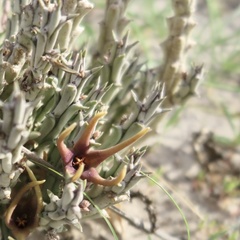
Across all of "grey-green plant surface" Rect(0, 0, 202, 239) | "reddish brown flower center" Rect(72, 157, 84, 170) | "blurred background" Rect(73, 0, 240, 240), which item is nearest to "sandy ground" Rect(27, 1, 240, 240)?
"blurred background" Rect(73, 0, 240, 240)

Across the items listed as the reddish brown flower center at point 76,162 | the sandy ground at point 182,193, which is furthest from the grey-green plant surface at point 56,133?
the sandy ground at point 182,193

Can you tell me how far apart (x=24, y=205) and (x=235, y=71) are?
77.2 inches

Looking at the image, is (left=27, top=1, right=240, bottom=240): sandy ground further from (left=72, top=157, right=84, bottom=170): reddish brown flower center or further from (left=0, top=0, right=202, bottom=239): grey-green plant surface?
(left=72, top=157, right=84, bottom=170): reddish brown flower center

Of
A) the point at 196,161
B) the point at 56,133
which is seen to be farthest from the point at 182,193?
the point at 56,133

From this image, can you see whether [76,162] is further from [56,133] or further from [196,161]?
[196,161]

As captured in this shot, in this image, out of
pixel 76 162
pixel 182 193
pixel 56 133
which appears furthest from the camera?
pixel 182 193

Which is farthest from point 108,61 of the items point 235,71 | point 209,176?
point 235,71

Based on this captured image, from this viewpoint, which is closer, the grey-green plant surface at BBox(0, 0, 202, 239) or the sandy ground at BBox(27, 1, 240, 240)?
the grey-green plant surface at BBox(0, 0, 202, 239)

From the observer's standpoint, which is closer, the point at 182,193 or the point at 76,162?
the point at 76,162

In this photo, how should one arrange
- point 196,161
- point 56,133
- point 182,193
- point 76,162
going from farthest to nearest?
1. point 196,161
2. point 182,193
3. point 56,133
4. point 76,162

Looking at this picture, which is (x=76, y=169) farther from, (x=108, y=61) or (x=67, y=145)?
(x=108, y=61)

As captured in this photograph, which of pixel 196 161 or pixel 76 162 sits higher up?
pixel 76 162

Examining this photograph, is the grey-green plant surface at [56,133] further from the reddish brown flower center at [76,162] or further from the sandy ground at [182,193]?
the sandy ground at [182,193]

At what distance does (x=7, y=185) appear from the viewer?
5.15 ft
